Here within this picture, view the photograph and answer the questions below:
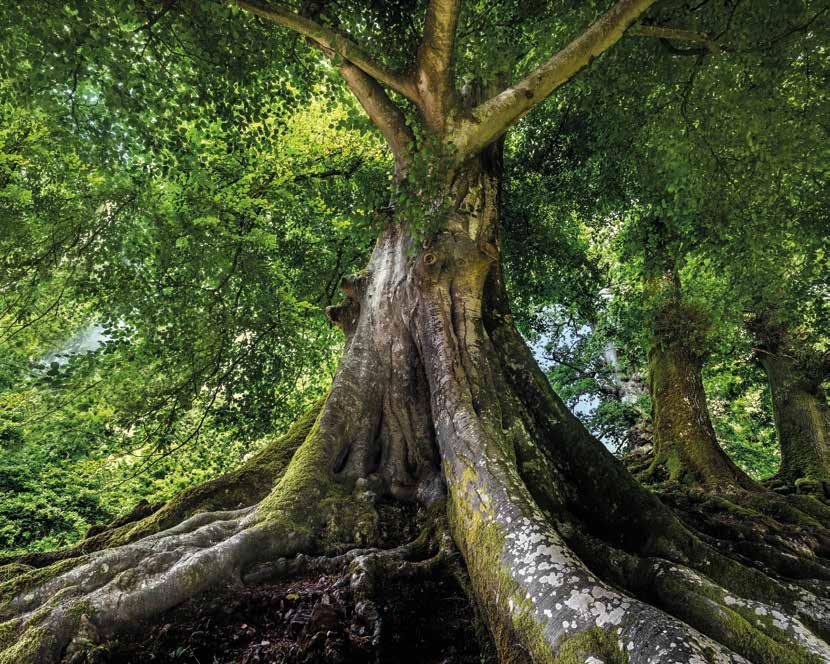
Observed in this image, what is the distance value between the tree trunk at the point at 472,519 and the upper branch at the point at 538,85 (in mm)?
886

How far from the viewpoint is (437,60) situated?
473 cm

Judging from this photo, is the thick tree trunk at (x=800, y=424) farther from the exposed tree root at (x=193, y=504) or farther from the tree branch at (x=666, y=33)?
the exposed tree root at (x=193, y=504)

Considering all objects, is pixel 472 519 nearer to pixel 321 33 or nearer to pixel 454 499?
pixel 454 499

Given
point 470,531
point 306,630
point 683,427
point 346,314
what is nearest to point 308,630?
point 306,630

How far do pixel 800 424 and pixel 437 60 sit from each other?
8.41 metres

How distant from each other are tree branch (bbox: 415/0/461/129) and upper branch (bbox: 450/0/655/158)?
33 centimetres

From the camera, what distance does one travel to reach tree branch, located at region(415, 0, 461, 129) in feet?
14.6

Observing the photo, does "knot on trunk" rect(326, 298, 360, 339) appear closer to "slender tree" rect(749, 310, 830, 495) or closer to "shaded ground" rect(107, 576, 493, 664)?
"shaded ground" rect(107, 576, 493, 664)

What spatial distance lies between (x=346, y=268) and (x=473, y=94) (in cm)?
445

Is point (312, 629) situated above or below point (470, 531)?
below

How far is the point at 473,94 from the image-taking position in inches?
292

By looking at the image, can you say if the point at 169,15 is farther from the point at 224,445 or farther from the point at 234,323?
the point at 224,445

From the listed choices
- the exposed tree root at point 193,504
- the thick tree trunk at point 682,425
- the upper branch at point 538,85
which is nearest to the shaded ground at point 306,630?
the exposed tree root at point 193,504

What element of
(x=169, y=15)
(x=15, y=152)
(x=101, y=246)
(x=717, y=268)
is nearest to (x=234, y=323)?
(x=101, y=246)
